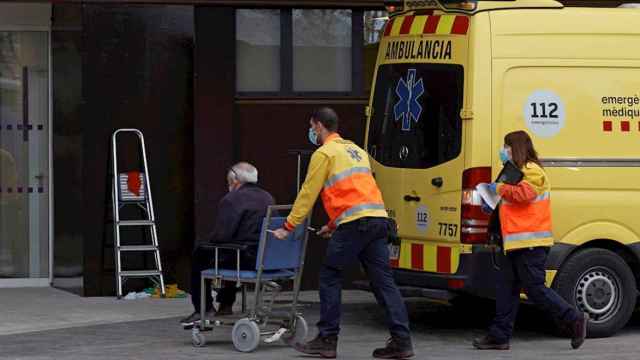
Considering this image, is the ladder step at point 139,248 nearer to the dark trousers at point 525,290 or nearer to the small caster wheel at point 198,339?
the small caster wheel at point 198,339

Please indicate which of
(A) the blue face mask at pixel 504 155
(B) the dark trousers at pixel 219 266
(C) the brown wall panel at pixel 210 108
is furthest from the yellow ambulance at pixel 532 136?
(C) the brown wall panel at pixel 210 108

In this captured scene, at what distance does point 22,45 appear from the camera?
14.6 metres

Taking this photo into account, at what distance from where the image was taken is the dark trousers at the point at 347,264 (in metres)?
10.2

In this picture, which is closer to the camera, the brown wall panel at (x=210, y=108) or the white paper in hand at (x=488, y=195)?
the white paper in hand at (x=488, y=195)

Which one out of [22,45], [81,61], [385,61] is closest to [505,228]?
[385,61]

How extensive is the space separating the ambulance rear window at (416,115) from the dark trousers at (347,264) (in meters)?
1.13

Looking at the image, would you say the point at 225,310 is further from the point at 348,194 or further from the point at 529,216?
the point at 529,216

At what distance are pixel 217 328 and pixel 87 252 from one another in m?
2.46

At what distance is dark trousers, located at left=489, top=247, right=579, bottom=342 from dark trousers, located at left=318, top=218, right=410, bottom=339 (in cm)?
83

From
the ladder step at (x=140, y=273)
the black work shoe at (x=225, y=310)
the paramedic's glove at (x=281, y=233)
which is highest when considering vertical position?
the paramedic's glove at (x=281, y=233)

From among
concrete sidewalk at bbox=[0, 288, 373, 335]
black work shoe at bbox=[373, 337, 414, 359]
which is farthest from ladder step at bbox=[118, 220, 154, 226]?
black work shoe at bbox=[373, 337, 414, 359]

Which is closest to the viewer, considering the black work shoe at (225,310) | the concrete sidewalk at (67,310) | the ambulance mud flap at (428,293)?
the ambulance mud flap at (428,293)

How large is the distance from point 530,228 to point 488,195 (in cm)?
41

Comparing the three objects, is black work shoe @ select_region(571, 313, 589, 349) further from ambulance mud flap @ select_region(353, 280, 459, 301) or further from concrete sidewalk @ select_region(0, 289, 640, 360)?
ambulance mud flap @ select_region(353, 280, 459, 301)
